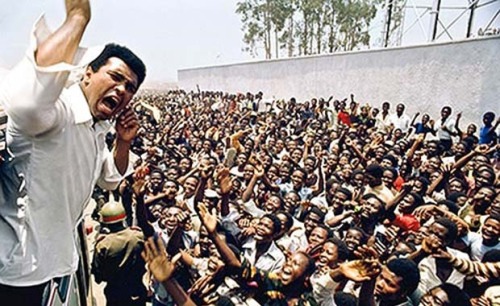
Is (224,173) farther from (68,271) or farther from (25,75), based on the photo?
Result: (25,75)

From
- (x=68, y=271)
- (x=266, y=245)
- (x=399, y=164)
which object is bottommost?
(x=399, y=164)

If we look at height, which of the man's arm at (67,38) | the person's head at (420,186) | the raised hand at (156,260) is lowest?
the person's head at (420,186)

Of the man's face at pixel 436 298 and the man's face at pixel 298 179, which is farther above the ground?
the man's face at pixel 436 298

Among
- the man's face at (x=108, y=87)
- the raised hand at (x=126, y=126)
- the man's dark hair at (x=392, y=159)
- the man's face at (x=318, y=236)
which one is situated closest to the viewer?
the man's face at (x=108, y=87)

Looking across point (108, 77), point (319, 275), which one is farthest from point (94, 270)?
point (108, 77)

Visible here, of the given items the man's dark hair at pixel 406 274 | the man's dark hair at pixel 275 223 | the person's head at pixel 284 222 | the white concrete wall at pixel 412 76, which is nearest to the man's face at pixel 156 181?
the person's head at pixel 284 222

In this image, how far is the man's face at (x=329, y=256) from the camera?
2879 millimetres

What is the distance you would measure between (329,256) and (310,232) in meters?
0.72

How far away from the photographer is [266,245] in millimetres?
3316

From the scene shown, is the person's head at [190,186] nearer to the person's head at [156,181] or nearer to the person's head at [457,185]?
the person's head at [156,181]

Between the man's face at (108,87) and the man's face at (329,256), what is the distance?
1.95 m

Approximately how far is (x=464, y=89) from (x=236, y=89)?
1861 cm

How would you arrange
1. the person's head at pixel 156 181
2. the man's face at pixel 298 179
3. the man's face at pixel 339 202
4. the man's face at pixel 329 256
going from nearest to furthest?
1. the man's face at pixel 329 256
2. the man's face at pixel 339 202
3. the person's head at pixel 156 181
4. the man's face at pixel 298 179

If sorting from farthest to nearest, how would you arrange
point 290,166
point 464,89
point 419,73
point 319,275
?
point 419,73
point 464,89
point 290,166
point 319,275
